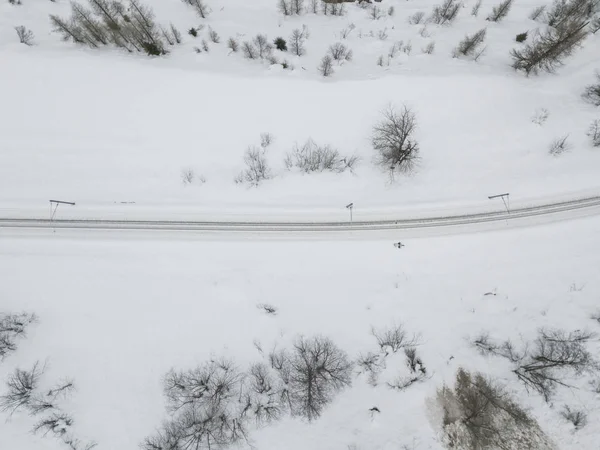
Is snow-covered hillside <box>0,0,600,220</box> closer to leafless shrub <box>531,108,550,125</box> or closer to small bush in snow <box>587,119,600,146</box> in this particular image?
leafless shrub <box>531,108,550,125</box>

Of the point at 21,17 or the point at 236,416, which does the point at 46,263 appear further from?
the point at 21,17

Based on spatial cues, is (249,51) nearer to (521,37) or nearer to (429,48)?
(429,48)

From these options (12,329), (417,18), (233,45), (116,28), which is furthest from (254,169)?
(417,18)

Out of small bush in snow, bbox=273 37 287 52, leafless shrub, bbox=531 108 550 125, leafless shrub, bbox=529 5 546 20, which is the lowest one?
leafless shrub, bbox=531 108 550 125

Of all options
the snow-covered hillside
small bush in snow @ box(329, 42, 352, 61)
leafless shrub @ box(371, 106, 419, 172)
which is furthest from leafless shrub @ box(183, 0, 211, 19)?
leafless shrub @ box(371, 106, 419, 172)

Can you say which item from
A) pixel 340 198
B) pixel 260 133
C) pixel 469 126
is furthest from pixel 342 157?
pixel 469 126
